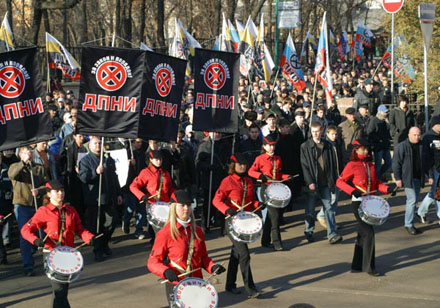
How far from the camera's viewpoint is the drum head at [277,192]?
11234 millimetres

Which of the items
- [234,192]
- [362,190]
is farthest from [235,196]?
[362,190]

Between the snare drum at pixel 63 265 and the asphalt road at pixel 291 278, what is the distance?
4.48 ft

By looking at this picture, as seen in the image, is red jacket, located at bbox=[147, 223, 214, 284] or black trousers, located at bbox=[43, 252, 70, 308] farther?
black trousers, located at bbox=[43, 252, 70, 308]

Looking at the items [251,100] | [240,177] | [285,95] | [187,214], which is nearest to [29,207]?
[240,177]

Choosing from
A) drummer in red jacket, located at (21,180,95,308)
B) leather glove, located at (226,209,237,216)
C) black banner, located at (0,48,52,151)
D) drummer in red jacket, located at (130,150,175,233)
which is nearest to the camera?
drummer in red jacket, located at (21,180,95,308)

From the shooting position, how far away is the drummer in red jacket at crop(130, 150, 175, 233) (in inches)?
434

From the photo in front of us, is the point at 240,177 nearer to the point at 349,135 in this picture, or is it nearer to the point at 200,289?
the point at 200,289

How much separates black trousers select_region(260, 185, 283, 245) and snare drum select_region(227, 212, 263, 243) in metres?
2.26

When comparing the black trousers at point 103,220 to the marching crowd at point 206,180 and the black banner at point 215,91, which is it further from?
the black banner at point 215,91

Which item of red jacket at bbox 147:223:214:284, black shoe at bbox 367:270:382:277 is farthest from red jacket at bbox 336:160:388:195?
red jacket at bbox 147:223:214:284

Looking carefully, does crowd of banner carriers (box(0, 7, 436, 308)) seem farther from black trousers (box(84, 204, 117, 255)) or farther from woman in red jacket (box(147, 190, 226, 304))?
woman in red jacket (box(147, 190, 226, 304))

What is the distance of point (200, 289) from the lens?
6.63 metres

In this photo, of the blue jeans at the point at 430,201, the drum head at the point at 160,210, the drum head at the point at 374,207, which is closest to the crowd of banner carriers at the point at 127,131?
the drum head at the point at 160,210

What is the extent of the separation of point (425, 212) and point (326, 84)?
5206mm
